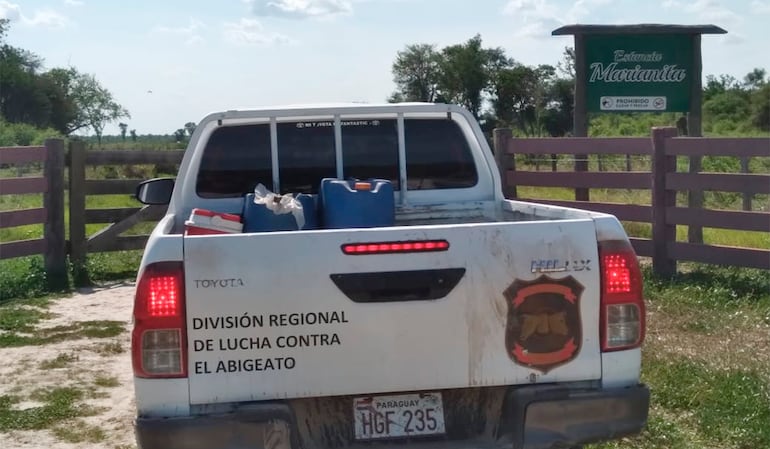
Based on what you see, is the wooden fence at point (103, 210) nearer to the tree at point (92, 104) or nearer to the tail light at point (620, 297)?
the tail light at point (620, 297)

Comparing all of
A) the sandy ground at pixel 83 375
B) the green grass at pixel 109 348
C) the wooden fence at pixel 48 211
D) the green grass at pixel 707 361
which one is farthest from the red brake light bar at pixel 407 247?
the wooden fence at pixel 48 211

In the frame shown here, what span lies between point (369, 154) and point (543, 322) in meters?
2.18

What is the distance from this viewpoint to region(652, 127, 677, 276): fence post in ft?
33.3

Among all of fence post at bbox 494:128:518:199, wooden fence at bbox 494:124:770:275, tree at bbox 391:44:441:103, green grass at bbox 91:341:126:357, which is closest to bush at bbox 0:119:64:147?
tree at bbox 391:44:441:103

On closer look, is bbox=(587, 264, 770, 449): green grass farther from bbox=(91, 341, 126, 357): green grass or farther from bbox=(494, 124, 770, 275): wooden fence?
bbox=(91, 341, 126, 357): green grass

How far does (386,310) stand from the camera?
4.00m

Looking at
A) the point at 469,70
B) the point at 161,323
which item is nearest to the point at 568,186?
the point at 161,323

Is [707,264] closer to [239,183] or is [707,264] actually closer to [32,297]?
[239,183]

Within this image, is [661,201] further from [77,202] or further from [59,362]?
[77,202]

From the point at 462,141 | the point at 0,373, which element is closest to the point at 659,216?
the point at 462,141

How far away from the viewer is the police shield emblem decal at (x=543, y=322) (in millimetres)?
4051

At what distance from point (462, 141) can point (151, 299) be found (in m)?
2.58

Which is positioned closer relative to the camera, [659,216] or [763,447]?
[763,447]

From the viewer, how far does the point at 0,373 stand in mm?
7660
